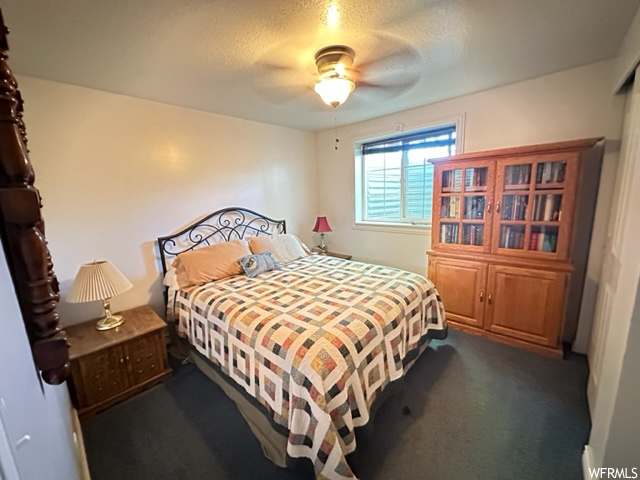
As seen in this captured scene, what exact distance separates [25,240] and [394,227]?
10.9ft

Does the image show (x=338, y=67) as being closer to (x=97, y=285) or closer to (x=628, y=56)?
(x=628, y=56)

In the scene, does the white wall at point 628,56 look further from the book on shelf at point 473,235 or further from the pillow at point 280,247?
the pillow at point 280,247

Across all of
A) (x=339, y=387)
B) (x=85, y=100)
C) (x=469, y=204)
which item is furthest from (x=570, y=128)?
(x=85, y=100)

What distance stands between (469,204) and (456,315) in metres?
1.16

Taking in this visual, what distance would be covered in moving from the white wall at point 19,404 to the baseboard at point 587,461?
2184mm

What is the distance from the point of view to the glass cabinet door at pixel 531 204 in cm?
222

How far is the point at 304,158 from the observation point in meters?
4.02

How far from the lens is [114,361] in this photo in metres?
1.94

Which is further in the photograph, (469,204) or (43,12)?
(469,204)

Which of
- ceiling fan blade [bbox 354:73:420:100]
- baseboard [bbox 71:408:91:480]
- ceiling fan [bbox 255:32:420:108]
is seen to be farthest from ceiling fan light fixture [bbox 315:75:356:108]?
baseboard [bbox 71:408:91:480]

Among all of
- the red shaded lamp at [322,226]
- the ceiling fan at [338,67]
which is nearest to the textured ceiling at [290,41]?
the ceiling fan at [338,67]

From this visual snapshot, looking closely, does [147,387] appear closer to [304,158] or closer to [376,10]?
[376,10]

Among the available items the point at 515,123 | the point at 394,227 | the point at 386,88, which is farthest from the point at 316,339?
the point at 515,123

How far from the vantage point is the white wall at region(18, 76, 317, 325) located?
2.07m
